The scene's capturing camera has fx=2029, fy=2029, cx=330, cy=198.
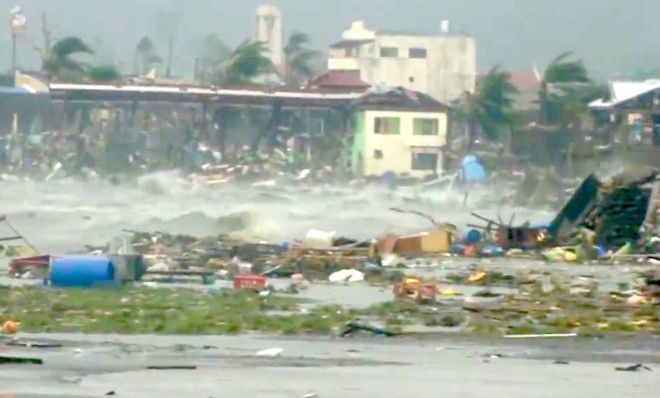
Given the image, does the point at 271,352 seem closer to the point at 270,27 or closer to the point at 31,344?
the point at 31,344

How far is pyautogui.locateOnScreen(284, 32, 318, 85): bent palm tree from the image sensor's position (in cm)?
13875

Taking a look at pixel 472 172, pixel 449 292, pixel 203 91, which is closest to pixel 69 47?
pixel 203 91

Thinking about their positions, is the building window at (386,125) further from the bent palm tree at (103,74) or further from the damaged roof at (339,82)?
the bent palm tree at (103,74)

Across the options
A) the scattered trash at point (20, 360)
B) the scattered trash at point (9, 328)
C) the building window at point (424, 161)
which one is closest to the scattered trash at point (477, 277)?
the scattered trash at point (9, 328)

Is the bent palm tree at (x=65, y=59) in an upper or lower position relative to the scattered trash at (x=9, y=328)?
upper

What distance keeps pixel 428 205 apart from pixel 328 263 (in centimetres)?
4699

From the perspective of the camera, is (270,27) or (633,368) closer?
(633,368)

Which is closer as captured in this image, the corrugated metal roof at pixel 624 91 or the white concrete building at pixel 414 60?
the corrugated metal roof at pixel 624 91

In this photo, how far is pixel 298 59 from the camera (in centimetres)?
13950

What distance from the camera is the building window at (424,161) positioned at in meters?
107

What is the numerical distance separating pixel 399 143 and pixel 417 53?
30.2 m

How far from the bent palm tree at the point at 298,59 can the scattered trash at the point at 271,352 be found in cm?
11575

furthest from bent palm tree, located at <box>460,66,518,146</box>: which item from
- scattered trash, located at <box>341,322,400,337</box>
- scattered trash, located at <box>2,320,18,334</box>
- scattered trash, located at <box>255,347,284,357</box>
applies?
scattered trash, located at <box>255,347,284,357</box>

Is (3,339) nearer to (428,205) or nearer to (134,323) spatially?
(134,323)
